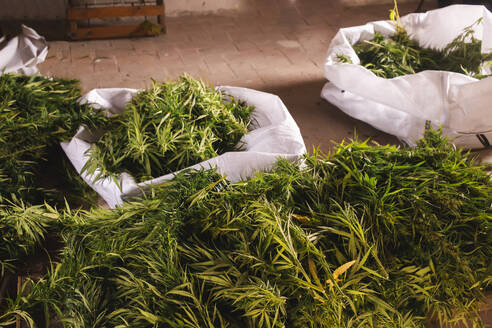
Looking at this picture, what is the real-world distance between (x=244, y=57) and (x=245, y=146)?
5.96ft

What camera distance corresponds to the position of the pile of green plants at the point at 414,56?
2.46 metres

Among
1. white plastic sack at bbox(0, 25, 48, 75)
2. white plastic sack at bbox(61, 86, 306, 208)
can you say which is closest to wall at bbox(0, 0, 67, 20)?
white plastic sack at bbox(0, 25, 48, 75)

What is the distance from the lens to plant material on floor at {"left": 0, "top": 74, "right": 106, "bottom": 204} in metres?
1.69

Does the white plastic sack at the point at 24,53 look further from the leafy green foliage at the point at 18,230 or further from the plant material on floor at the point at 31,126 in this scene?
the leafy green foliage at the point at 18,230

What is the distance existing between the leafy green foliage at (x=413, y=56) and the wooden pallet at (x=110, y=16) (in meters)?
1.89

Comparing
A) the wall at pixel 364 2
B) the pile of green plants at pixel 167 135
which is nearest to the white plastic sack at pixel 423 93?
the pile of green plants at pixel 167 135

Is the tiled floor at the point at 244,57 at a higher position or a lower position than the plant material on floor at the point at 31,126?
lower

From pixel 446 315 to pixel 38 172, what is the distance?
6.06 feet

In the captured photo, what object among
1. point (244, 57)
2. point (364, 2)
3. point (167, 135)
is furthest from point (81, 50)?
point (364, 2)

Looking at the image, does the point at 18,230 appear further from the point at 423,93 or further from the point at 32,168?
the point at 423,93

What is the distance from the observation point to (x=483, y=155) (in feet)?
7.65

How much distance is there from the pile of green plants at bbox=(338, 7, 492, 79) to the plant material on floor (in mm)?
1553

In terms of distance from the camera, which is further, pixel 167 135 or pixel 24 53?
pixel 24 53

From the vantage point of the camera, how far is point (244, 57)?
3.40 meters
